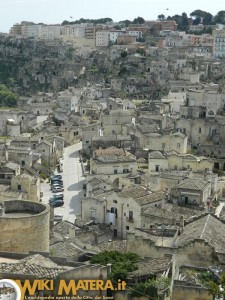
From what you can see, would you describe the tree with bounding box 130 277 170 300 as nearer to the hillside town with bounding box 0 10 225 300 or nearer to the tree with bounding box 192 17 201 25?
the hillside town with bounding box 0 10 225 300

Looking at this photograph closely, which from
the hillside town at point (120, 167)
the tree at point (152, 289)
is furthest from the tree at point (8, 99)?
the tree at point (152, 289)

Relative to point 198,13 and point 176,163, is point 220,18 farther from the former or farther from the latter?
point 176,163

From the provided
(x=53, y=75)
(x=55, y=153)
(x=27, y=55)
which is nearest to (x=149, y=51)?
(x=53, y=75)

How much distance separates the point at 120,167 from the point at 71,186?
191 inches

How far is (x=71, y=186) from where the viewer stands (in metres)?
44.3

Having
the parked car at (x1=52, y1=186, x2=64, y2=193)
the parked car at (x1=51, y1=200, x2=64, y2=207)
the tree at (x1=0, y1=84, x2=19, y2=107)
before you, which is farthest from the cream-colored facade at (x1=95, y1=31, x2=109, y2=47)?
the parked car at (x1=51, y1=200, x2=64, y2=207)

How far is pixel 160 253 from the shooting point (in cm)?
2266

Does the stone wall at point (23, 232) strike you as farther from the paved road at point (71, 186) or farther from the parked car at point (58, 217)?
the paved road at point (71, 186)

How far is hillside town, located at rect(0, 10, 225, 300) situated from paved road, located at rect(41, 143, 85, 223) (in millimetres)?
121

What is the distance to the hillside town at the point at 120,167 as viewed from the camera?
18438 millimetres

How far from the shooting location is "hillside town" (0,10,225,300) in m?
18.4

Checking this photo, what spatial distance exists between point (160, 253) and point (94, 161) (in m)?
19.7

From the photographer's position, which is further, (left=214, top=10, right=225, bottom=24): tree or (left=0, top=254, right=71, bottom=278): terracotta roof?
(left=214, top=10, right=225, bottom=24): tree

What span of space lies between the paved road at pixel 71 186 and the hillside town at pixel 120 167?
121 mm
